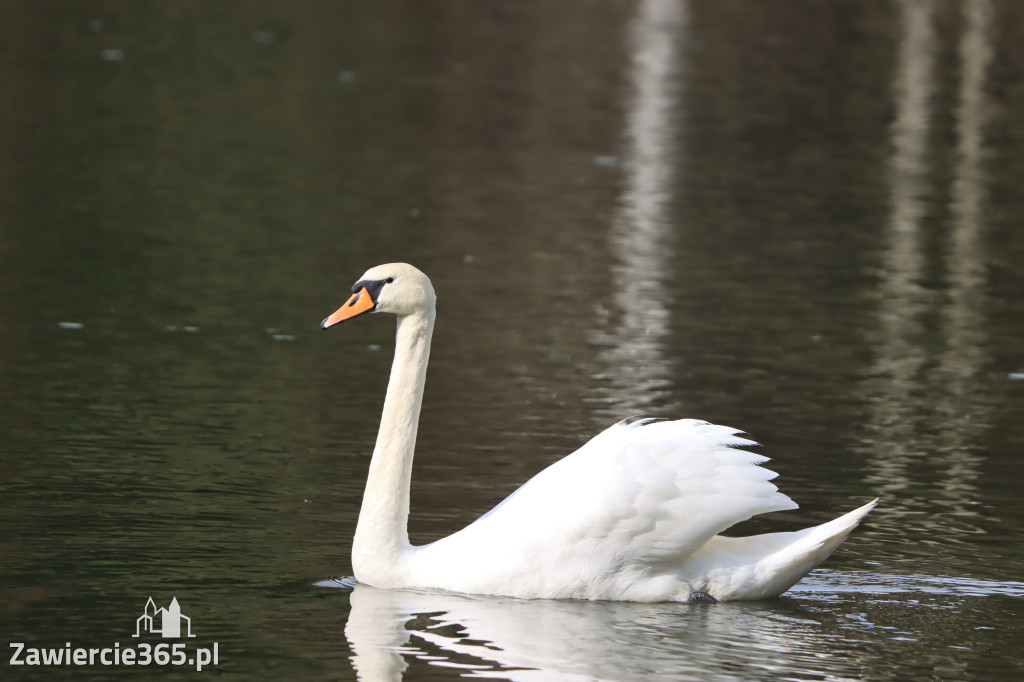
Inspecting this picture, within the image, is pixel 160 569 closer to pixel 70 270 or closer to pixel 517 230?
pixel 70 270

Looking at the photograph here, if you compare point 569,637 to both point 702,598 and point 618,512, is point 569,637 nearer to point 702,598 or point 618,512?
point 618,512

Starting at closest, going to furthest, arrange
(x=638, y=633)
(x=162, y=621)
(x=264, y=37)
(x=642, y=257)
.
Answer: (x=162, y=621) → (x=638, y=633) → (x=642, y=257) → (x=264, y=37)

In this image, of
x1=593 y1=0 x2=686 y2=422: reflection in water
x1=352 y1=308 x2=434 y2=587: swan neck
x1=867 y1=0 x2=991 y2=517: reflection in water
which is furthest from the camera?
x1=593 y1=0 x2=686 y2=422: reflection in water

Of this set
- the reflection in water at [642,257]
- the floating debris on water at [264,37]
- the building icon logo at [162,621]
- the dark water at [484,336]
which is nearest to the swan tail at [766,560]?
the dark water at [484,336]

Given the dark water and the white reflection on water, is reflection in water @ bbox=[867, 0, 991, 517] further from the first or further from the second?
the white reflection on water

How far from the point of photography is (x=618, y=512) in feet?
28.0

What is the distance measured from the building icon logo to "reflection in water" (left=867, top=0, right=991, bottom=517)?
4361mm

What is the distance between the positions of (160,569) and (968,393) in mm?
6957

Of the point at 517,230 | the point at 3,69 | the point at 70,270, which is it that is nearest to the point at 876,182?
the point at 517,230

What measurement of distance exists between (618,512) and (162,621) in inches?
81.9

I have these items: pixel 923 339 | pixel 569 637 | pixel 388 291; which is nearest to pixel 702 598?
pixel 569 637

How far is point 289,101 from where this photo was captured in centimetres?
2850

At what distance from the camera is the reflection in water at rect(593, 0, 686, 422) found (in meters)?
13.5

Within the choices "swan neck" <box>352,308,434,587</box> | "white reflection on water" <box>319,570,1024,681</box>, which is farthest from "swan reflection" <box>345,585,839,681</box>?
"swan neck" <box>352,308,434,587</box>
